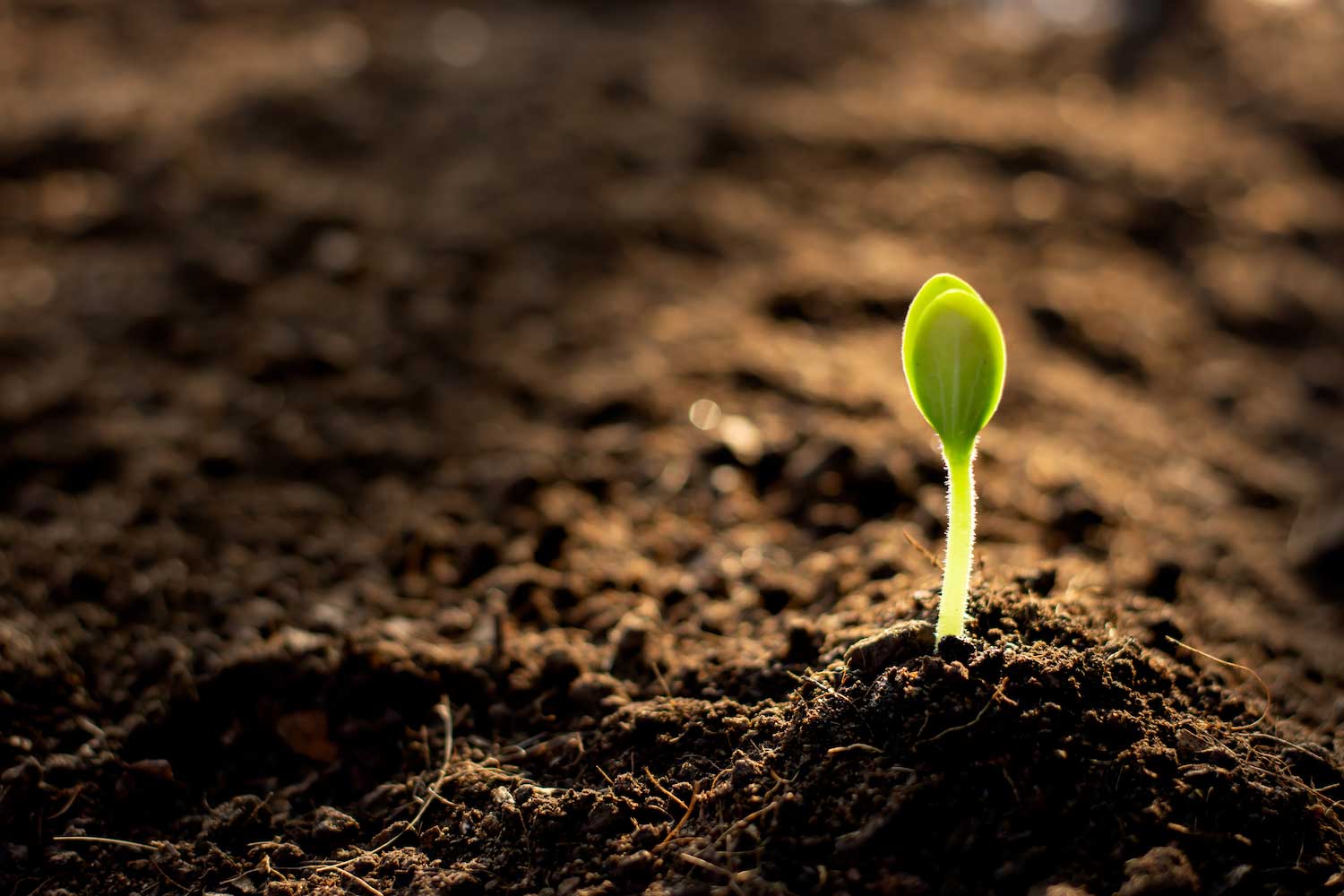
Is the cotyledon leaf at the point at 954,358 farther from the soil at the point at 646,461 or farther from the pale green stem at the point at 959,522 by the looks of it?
the soil at the point at 646,461

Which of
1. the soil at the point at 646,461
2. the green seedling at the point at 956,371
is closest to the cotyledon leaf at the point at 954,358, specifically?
the green seedling at the point at 956,371

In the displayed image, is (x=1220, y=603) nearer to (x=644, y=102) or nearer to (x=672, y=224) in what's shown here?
(x=672, y=224)

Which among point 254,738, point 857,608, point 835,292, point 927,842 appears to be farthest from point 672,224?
point 927,842

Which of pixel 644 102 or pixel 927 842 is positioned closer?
pixel 927 842

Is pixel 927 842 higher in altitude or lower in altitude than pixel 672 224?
lower

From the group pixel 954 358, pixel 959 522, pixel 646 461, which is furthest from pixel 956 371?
pixel 646 461

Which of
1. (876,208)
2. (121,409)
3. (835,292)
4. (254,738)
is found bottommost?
(254,738)

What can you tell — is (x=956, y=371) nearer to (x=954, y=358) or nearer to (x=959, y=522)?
(x=954, y=358)

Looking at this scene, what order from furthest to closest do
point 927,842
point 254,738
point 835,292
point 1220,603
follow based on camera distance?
point 835,292 → point 1220,603 → point 254,738 → point 927,842
